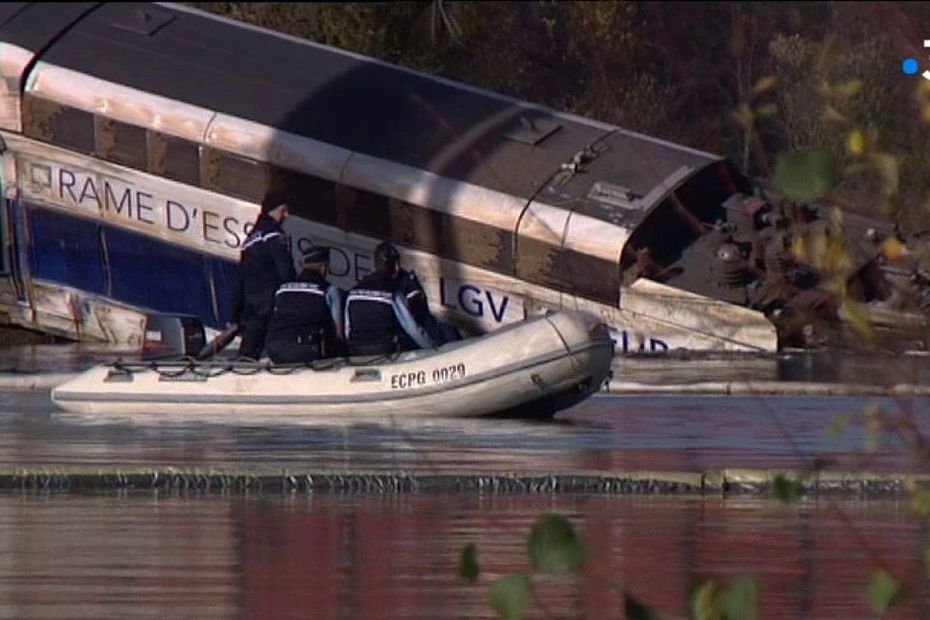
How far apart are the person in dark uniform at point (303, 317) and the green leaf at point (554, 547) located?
512 inches

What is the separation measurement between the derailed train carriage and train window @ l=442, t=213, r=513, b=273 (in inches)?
0.9

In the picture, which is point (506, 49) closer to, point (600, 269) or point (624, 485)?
point (600, 269)

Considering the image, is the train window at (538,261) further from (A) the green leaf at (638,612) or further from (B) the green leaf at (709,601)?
(B) the green leaf at (709,601)

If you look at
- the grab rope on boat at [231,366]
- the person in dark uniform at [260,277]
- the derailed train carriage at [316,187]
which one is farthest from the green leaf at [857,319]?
the derailed train carriage at [316,187]

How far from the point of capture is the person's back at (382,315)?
61.3ft

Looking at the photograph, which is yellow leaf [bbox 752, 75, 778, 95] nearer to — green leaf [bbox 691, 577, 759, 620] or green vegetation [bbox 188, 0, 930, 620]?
green vegetation [bbox 188, 0, 930, 620]

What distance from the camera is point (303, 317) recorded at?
18.7m

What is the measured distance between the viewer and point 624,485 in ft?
43.8

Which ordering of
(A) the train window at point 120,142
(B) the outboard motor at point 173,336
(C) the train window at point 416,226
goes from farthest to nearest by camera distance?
(A) the train window at point 120,142, (B) the outboard motor at point 173,336, (C) the train window at point 416,226

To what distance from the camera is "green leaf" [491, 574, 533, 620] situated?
5727mm

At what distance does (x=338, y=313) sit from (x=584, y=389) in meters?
2.09

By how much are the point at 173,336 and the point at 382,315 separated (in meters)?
9.76

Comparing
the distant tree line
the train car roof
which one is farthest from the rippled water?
the train car roof

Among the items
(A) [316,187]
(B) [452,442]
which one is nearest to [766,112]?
(B) [452,442]
